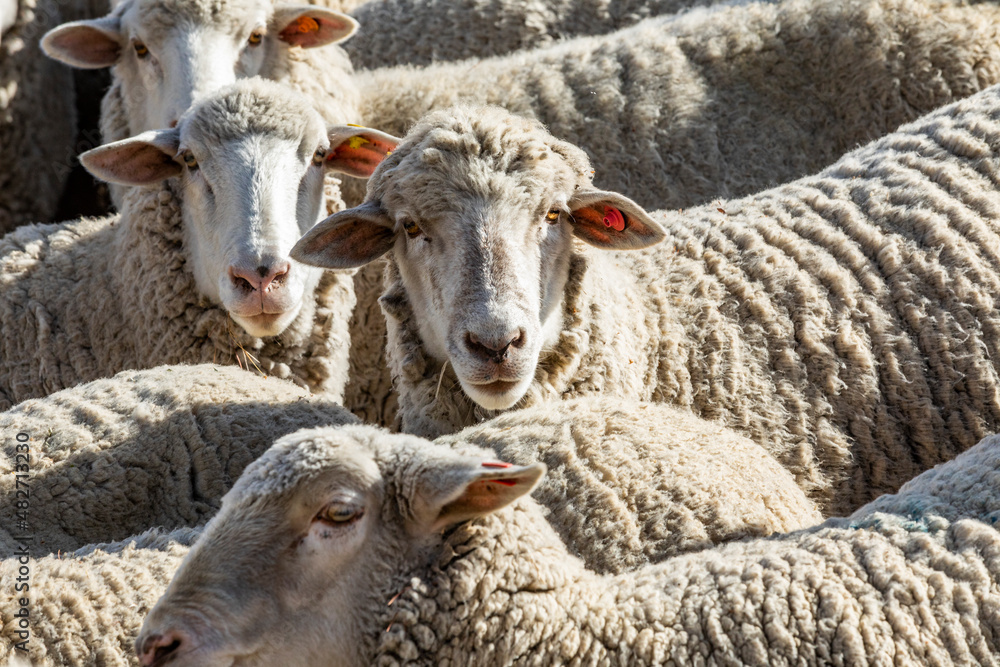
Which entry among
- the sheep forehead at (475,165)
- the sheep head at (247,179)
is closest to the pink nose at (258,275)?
the sheep head at (247,179)

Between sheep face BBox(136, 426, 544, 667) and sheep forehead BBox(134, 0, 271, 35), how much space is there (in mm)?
3602

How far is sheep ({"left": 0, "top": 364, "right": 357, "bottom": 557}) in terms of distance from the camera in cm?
376

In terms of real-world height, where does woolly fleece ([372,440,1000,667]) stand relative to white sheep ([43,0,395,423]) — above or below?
above

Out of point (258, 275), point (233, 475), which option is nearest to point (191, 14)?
point (258, 275)

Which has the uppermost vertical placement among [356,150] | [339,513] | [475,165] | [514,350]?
[475,165]

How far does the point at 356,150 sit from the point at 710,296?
1666 mm

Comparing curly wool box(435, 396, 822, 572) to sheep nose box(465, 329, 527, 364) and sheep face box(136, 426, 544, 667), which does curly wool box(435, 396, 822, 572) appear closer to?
sheep nose box(465, 329, 527, 364)

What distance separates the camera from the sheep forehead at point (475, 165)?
4031mm

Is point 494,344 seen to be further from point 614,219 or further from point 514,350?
point 614,219

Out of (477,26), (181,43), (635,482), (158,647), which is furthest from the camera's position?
(477,26)

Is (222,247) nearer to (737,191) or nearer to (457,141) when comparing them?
(457,141)

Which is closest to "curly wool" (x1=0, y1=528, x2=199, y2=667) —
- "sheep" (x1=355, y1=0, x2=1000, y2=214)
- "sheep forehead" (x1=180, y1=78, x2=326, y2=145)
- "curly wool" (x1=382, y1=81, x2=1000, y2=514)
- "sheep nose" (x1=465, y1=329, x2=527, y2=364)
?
"sheep nose" (x1=465, y1=329, x2=527, y2=364)

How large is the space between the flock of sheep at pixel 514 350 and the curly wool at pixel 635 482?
0.01m

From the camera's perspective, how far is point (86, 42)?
6.28 metres
